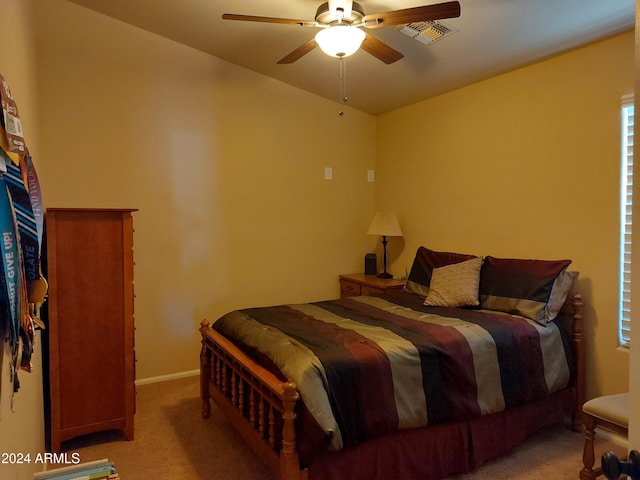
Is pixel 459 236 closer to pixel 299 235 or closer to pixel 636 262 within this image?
pixel 299 235

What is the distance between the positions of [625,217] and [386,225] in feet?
6.51

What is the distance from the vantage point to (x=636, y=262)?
2.76 feet

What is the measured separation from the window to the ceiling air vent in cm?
115

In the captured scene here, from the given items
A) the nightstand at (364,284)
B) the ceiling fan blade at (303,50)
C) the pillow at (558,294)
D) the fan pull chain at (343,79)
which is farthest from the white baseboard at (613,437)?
the ceiling fan blade at (303,50)

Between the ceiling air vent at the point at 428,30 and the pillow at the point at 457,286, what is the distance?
62.5 inches

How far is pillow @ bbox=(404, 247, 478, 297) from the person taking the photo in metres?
3.47

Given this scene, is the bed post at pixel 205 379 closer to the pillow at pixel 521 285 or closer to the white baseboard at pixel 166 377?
the white baseboard at pixel 166 377

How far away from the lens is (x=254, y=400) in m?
2.26

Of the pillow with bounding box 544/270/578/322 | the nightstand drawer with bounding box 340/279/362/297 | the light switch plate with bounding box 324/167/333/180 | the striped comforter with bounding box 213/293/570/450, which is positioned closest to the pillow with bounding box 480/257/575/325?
the pillow with bounding box 544/270/578/322

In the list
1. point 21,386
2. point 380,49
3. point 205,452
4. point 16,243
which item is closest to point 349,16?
point 380,49

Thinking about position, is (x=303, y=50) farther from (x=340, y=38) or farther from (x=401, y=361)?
(x=401, y=361)

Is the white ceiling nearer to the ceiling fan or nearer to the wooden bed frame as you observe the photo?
the ceiling fan

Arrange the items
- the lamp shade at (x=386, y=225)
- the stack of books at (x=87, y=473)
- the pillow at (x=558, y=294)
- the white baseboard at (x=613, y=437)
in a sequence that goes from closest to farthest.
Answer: the stack of books at (x=87, y=473) < the white baseboard at (x=613, y=437) < the pillow at (x=558, y=294) < the lamp shade at (x=386, y=225)

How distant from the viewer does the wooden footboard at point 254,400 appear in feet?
6.05
